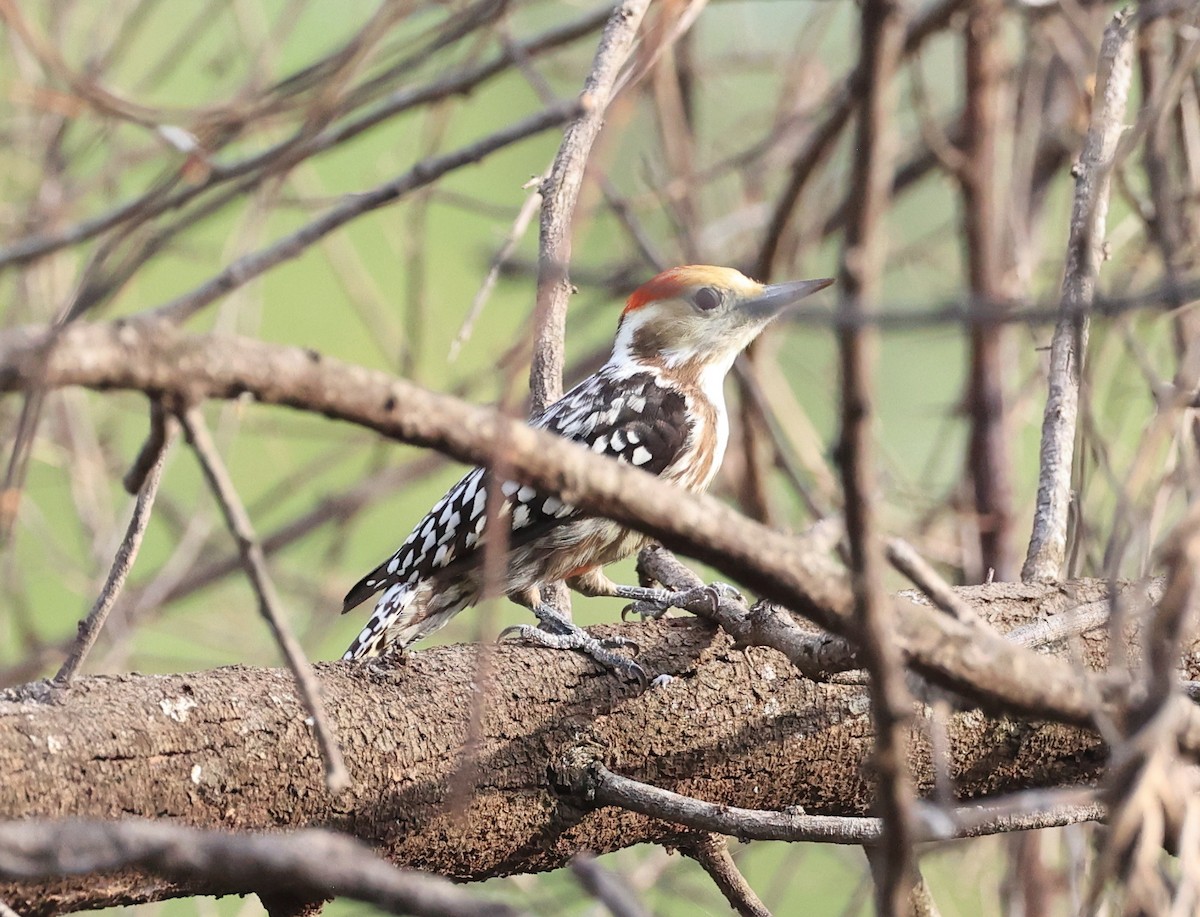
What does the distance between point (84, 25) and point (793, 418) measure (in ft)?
10.6

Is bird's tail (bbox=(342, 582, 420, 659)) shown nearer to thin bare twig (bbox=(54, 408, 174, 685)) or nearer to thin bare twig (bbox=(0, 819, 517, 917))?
thin bare twig (bbox=(54, 408, 174, 685))

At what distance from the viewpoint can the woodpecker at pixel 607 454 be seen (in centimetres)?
359

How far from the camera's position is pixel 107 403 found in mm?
5398

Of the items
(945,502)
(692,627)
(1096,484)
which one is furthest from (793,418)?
(692,627)

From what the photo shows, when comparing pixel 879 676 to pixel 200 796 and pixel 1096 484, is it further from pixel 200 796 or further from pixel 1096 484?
pixel 1096 484

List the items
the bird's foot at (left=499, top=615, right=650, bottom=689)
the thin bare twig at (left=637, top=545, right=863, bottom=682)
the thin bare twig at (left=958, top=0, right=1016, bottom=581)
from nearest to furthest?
the thin bare twig at (left=637, top=545, right=863, bottom=682) < the bird's foot at (left=499, top=615, right=650, bottom=689) < the thin bare twig at (left=958, top=0, right=1016, bottom=581)

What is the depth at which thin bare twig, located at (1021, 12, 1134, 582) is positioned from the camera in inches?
114

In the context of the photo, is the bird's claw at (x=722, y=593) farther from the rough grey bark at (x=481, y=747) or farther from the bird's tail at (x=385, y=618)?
the bird's tail at (x=385, y=618)

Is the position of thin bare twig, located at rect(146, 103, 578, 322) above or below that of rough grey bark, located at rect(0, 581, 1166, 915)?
above

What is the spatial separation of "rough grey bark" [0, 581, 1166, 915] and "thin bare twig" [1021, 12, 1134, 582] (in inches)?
9.0

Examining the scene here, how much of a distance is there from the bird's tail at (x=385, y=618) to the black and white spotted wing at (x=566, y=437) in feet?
0.10

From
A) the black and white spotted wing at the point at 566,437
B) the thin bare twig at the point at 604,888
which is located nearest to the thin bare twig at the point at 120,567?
the thin bare twig at the point at 604,888

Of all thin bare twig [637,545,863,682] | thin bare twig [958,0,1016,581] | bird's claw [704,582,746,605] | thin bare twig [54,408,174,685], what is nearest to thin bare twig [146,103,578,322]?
thin bare twig [54,408,174,685]

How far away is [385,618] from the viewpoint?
3.60m
